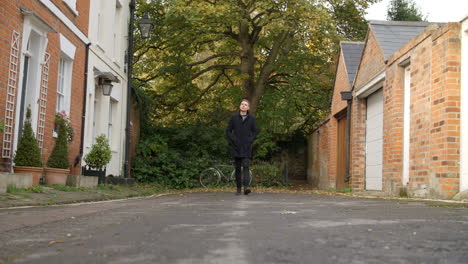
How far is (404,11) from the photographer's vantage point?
83.5ft

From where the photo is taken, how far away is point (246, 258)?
2.83 m

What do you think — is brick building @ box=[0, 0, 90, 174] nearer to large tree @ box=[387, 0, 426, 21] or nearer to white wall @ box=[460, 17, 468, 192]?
white wall @ box=[460, 17, 468, 192]

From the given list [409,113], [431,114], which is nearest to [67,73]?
[409,113]

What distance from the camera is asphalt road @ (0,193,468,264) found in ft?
9.39

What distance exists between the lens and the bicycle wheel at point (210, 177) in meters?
18.5

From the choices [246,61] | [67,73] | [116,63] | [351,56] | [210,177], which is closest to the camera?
[67,73]

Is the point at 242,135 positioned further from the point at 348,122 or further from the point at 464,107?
the point at 348,122

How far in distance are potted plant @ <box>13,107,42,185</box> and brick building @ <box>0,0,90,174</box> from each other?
148mm

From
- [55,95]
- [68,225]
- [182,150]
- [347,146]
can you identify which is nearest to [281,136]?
[182,150]

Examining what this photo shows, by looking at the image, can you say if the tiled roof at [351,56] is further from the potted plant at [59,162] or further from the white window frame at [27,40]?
the white window frame at [27,40]

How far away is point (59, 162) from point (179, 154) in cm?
889

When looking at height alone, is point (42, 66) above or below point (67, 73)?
below

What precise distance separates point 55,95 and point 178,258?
9.10 m

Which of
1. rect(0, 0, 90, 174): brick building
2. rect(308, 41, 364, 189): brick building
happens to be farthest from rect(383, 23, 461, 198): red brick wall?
rect(0, 0, 90, 174): brick building
